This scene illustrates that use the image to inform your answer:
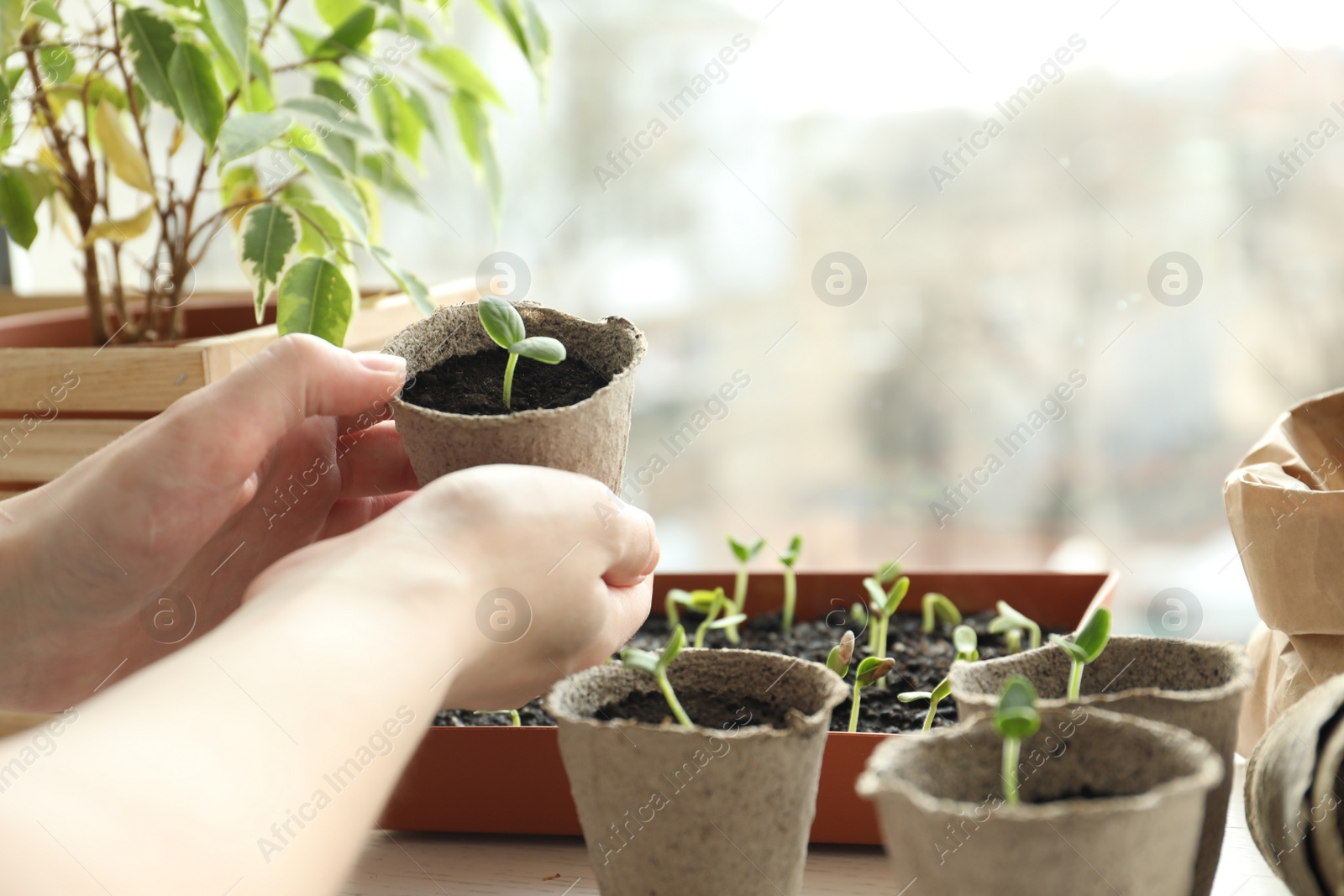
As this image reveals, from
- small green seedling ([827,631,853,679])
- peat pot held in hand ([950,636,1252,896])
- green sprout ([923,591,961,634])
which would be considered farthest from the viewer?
green sprout ([923,591,961,634])

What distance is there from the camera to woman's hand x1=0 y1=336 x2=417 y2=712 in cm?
61

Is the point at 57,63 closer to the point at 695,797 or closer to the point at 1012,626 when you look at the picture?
the point at 695,797

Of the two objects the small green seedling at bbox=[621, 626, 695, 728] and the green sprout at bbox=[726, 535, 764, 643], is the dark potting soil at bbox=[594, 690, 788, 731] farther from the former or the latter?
the green sprout at bbox=[726, 535, 764, 643]

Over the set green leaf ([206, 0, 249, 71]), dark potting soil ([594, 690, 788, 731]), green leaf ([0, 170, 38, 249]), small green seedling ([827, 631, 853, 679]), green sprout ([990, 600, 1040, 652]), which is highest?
green leaf ([206, 0, 249, 71])

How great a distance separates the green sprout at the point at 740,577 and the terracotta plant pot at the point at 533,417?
1.07 ft

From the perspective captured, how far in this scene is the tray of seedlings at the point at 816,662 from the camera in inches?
25.3

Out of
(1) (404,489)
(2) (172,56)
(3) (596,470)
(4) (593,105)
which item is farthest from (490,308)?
(4) (593,105)

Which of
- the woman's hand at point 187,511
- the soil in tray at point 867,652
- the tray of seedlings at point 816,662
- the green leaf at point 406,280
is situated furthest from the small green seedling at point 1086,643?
the green leaf at point 406,280

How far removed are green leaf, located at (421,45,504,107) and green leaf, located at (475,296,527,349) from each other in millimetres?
583

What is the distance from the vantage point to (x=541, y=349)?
573 mm

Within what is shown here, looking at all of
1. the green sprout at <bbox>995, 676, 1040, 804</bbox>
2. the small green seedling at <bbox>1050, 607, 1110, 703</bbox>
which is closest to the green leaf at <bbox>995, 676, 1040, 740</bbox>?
the green sprout at <bbox>995, 676, 1040, 804</bbox>

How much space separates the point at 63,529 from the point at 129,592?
63mm

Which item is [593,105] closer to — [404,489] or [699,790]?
[404,489]

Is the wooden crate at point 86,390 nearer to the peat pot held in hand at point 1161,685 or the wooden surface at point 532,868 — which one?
the wooden surface at point 532,868
